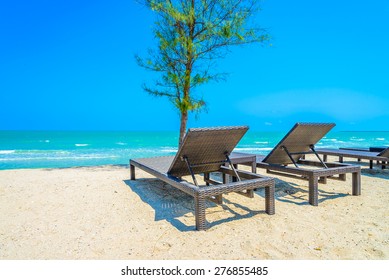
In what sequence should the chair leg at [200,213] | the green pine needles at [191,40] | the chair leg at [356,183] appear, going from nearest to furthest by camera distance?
the chair leg at [200,213], the chair leg at [356,183], the green pine needles at [191,40]

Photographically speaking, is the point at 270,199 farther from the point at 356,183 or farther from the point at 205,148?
the point at 356,183

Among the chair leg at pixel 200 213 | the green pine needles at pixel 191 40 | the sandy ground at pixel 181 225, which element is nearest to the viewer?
the sandy ground at pixel 181 225

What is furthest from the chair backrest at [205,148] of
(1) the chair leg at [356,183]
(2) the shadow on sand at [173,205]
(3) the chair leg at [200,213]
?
(1) the chair leg at [356,183]

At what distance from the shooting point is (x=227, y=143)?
3643mm

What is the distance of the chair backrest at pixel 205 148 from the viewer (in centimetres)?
326

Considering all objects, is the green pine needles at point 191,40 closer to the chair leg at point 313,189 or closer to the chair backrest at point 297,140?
the chair backrest at point 297,140

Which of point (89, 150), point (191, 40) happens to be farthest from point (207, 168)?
point (89, 150)

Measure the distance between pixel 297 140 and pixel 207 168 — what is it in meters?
1.73

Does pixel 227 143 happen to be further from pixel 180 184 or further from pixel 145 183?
pixel 145 183

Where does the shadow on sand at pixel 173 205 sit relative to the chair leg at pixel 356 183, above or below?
below

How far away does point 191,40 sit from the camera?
706 centimetres

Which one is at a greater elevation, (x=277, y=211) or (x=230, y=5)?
(x=230, y=5)
